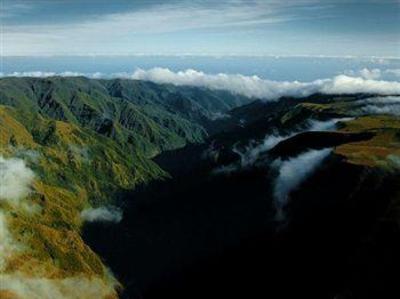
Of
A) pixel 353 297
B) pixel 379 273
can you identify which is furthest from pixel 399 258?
pixel 353 297

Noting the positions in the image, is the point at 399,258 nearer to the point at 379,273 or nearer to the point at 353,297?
the point at 379,273

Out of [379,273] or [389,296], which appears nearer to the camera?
[389,296]

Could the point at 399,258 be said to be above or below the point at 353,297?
above
